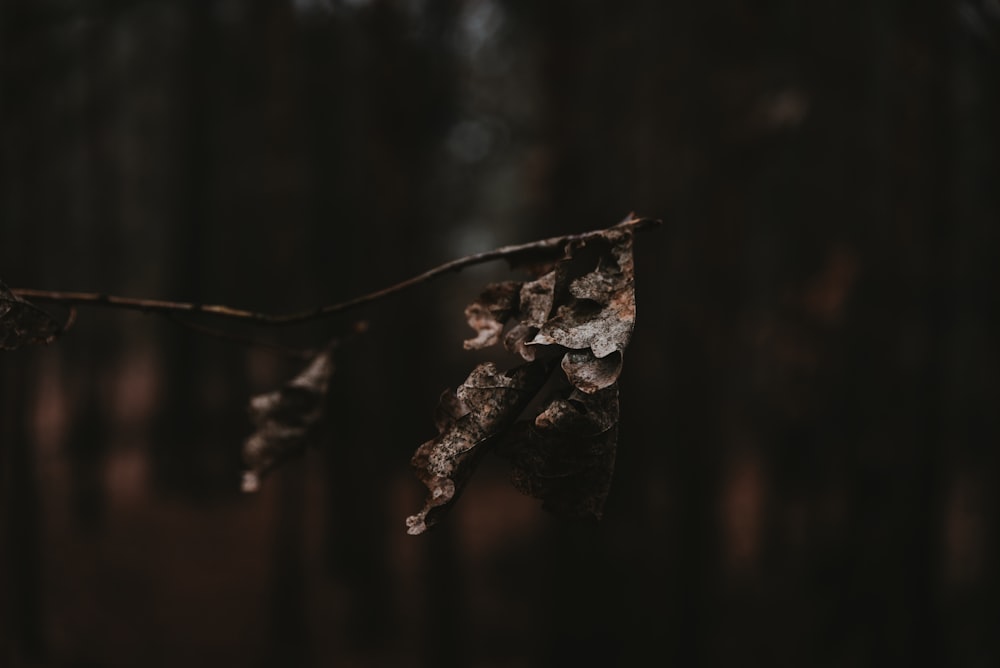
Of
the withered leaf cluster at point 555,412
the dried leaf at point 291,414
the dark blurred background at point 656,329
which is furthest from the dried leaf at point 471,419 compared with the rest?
the dark blurred background at point 656,329

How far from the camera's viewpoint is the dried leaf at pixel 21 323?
0.77 meters

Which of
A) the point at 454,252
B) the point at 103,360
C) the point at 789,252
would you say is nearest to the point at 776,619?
the point at 789,252

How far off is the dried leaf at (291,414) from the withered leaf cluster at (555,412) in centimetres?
42

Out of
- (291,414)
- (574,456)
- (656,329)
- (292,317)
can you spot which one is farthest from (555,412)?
(656,329)

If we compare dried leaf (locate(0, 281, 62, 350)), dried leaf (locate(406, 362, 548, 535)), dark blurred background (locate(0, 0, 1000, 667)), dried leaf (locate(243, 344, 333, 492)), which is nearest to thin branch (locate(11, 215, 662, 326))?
dried leaf (locate(0, 281, 62, 350))

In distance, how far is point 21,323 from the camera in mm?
784

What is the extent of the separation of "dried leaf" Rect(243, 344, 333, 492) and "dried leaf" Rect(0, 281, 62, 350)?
39 centimetres

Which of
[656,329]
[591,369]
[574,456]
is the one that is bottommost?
[574,456]

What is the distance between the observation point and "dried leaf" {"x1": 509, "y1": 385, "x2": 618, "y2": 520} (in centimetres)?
76

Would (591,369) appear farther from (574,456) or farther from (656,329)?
(656,329)

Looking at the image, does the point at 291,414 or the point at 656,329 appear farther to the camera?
the point at 656,329

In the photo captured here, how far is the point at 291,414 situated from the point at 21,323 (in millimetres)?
452

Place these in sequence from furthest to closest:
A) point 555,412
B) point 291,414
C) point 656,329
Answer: point 656,329
point 291,414
point 555,412

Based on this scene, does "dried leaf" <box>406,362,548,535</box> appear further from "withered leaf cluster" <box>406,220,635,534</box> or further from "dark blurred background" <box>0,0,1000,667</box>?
"dark blurred background" <box>0,0,1000,667</box>
